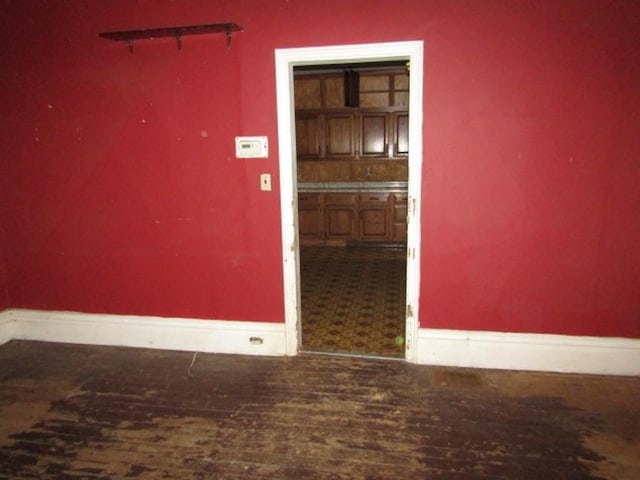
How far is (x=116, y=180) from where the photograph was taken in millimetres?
3246

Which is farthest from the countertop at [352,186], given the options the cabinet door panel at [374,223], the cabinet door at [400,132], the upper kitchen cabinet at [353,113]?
the cabinet door at [400,132]

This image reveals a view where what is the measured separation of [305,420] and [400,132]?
16.8ft

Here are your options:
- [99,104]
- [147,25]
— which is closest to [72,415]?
[99,104]

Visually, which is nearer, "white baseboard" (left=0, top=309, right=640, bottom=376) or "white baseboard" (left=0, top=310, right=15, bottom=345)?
"white baseboard" (left=0, top=309, right=640, bottom=376)

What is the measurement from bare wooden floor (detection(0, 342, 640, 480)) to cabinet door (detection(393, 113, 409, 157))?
432 centimetres

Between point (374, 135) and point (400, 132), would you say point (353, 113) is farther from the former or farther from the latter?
point (400, 132)

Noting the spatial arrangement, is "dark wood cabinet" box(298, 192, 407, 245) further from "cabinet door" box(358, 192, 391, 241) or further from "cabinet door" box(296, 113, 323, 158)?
"cabinet door" box(296, 113, 323, 158)

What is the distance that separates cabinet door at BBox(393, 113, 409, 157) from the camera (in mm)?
6605

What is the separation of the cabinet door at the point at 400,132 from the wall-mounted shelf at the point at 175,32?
4139 millimetres

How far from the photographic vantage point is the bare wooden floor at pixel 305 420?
213cm

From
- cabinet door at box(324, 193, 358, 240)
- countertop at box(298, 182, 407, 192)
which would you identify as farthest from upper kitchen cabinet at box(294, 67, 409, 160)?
cabinet door at box(324, 193, 358, 240)

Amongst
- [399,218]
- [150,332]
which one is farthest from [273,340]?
[399,218]

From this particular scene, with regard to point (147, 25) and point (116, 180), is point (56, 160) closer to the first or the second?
point (116, 180)

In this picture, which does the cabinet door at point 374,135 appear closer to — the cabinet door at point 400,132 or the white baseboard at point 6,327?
the cabinet door at point 400,132
